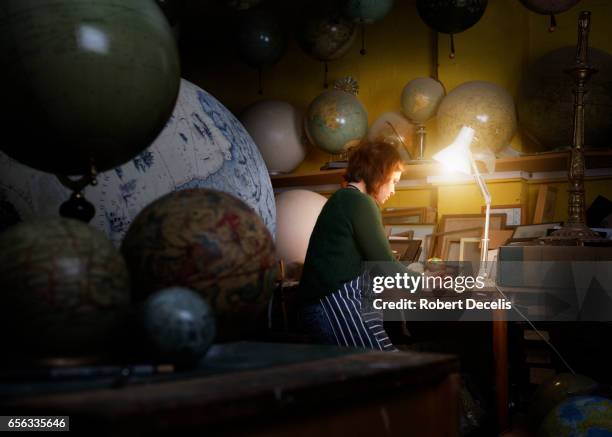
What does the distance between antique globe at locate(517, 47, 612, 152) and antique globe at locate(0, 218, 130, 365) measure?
3.25 m

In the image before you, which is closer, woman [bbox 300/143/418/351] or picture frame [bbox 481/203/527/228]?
woman [bbox 300/143/418/351]

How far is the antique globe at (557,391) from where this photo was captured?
9.55 feet

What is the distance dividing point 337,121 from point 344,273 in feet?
6.61

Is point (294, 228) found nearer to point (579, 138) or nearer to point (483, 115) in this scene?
point (483, 115)

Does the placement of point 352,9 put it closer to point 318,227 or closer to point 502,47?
point 502,47

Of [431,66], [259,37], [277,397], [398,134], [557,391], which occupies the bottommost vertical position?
[557,391]

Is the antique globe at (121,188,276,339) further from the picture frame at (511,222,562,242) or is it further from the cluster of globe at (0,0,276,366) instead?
the picture frame at (511,222,562,242)

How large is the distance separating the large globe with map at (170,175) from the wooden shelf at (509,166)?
7.79 ft

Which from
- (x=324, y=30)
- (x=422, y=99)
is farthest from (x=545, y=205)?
(x=324, y=30)

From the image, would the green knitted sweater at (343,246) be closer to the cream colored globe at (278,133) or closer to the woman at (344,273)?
the woman at (344,273)

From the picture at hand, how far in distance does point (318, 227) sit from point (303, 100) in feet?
9.53

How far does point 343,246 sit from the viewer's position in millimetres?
2738

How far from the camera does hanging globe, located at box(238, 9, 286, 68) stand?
486 centimetres

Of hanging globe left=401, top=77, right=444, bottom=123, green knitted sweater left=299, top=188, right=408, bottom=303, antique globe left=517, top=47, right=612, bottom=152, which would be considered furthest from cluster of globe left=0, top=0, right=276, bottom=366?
hanging globe left=401, top=77, right=444, bottom=123
